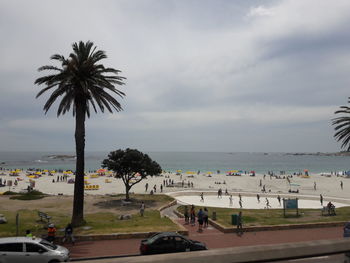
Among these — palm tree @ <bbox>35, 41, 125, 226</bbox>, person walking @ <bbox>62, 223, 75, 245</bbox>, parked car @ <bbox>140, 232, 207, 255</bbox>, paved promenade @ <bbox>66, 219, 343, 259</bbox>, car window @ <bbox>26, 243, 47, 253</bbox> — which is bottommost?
paved promenade @ <bbox>66, 219, 343, 259</bbox>

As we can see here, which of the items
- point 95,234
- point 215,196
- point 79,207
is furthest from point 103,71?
point 215,196

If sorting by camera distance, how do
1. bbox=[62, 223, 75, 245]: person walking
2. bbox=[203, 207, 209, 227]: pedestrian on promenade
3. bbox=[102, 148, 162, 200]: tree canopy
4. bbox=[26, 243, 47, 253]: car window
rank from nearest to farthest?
bbox=[26, 243, 47, 253]: car window < bbox=[62, 223, 75, 245]: person walking < bbox=[203, 207, 209, 227]: pedestrian on promenade < bbox=[102, 148, 162, 200]: tree canopy

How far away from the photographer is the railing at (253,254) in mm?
2625

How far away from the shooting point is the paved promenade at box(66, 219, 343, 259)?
48.5 feet

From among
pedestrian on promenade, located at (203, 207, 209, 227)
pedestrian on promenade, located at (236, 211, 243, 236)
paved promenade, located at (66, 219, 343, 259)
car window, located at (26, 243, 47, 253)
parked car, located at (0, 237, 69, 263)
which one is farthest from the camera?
pedestrian on promenade, located at (203, 207, 209, 227)

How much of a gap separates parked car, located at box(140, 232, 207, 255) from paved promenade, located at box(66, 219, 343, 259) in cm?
187

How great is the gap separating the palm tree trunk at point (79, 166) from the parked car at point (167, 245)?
9184mm

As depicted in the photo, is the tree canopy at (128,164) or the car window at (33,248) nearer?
the car window at (33,248)

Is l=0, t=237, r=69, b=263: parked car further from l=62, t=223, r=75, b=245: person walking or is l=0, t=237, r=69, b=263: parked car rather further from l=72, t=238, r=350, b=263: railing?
l=72, t=238, r=350, b=263: railing

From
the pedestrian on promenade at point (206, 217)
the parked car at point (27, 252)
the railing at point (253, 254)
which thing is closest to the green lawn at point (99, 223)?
the pedestrian on promenade at point (206, 217)

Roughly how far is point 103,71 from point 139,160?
1535 centimetres

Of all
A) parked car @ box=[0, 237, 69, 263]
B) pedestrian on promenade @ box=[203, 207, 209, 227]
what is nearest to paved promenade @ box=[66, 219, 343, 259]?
pedestrian on promenade @ box=[203, 207, 209, 227]

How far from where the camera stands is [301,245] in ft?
9.93

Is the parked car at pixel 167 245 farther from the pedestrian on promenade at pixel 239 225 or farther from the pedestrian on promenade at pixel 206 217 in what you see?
the pedestrian on promenade at pixel 206 217
